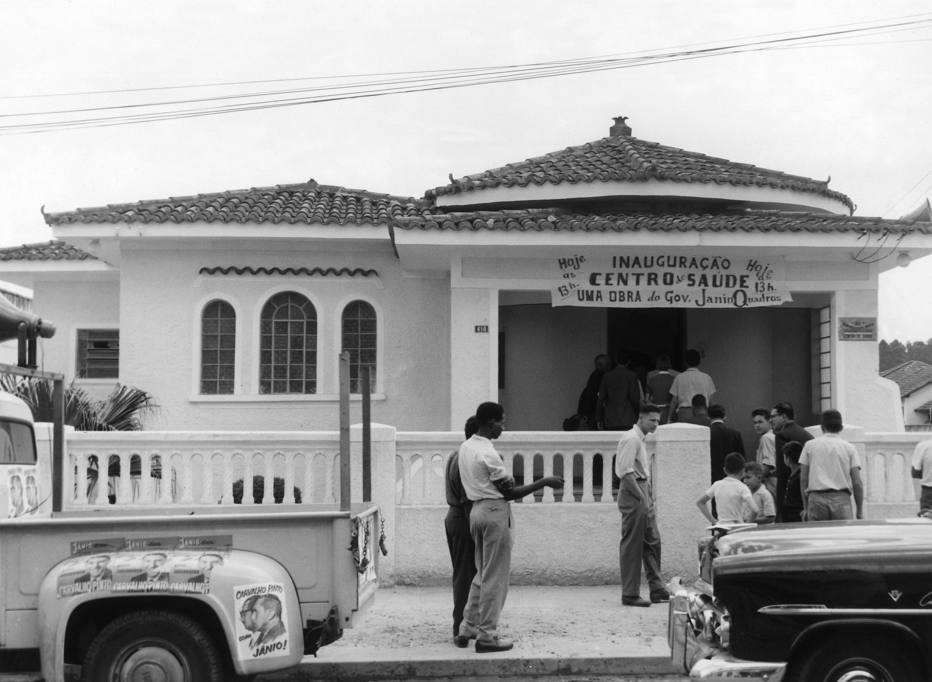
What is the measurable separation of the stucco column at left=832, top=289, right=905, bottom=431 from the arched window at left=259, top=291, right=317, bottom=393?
6646 mm

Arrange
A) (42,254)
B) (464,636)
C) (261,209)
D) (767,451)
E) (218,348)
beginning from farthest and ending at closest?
(42,254) < (218,348) < (261,209) < (767,451) < (464,636)

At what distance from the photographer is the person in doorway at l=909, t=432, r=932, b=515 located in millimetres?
9953

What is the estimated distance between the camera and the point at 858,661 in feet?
17.9

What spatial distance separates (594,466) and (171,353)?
5983 mm

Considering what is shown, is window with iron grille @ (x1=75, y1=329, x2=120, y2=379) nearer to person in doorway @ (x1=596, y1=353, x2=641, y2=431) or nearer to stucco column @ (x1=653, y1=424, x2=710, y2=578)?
person in doorway @ (x1=596, y1=353, x2=641, y2=431)

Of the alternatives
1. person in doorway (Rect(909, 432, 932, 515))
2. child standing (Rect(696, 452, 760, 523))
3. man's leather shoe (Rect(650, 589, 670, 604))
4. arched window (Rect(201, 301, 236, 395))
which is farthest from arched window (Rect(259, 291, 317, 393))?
person in doorway (Rect(909, 432, 932, 515))

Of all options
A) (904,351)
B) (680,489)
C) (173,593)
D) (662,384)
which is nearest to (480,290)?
(662,384)

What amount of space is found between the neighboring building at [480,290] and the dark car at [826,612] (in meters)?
7.64

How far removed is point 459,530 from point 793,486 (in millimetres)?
3412

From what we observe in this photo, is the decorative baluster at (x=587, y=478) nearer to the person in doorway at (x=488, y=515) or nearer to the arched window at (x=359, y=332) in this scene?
the person in doorway at (x=488, y=515)

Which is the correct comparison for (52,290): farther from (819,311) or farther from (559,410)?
(819,311)

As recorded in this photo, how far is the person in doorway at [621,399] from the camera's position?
43.0ft

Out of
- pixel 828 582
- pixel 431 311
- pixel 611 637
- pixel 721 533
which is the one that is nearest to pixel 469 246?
pixel 431 311

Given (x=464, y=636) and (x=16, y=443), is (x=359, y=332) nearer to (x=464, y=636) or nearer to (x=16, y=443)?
(x=464, y=636)
